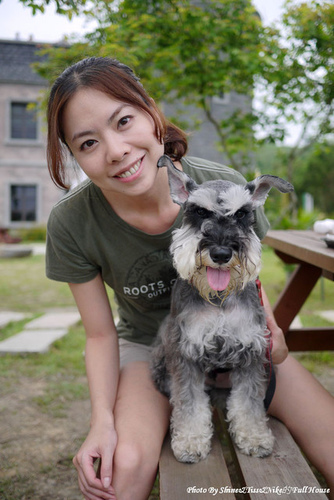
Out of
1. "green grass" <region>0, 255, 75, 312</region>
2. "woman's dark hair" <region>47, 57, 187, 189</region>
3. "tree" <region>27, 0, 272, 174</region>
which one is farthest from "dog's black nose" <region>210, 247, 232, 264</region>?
"green grass" <region>0, 255, 75, 312</region>

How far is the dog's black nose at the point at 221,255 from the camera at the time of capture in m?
1.63

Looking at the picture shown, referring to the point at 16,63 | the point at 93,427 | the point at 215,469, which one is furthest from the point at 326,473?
the point at 16,63

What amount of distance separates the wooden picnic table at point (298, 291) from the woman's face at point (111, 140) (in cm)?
111

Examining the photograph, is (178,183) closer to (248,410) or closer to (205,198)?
(205,198)

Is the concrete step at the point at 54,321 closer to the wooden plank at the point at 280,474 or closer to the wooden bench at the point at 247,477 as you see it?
the wooden bench at the point at 247,477

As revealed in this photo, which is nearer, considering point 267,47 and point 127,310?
point 127,310

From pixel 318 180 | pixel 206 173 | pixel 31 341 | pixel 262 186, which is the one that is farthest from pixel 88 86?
pixel 318 180

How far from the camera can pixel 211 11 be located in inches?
301

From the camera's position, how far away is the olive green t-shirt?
7.55 feet

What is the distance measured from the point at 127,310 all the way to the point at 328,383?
7.94 feet

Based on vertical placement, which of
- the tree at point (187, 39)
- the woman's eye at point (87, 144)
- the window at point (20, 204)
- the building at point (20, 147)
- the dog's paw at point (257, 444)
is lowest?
the window at point (20, 204)

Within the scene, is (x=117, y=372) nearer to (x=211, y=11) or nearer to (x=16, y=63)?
(x=211, y=11)

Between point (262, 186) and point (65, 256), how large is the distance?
3.56 feet

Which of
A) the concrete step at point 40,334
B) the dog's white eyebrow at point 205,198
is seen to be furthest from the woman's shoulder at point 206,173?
the concrete step at point 40,334
